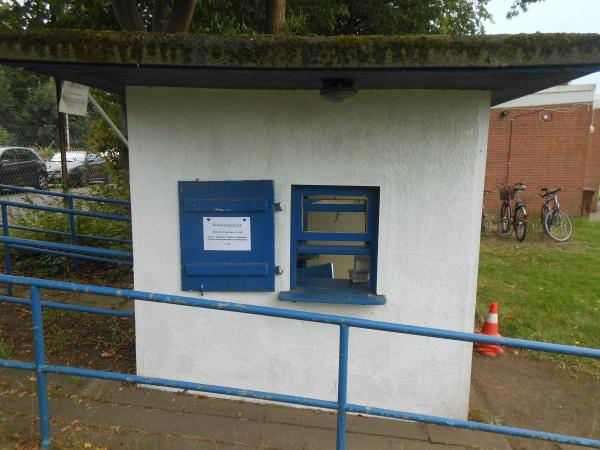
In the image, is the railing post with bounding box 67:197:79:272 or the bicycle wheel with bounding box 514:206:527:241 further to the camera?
the bicycle wheel with bounding box 514:206:527:241

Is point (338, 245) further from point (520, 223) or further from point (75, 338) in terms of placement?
point (520, 223)

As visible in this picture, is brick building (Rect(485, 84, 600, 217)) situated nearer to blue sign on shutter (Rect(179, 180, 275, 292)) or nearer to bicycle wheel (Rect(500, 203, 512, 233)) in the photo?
bicycle wheel (Rect(500, 203, 512, 233))

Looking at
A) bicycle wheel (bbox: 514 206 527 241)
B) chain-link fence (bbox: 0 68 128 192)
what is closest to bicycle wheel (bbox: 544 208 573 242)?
bicycle wheel (bbox: 514 206 527 241)

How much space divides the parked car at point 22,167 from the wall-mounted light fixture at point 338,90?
12093 mm

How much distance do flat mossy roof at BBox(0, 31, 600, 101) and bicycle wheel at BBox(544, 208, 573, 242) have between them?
8828mm

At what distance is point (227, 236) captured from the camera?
3400 millimetres

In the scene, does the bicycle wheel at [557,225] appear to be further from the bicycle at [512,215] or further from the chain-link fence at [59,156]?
the chain-link fence at [59,156]

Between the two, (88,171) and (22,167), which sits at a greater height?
(22,167)

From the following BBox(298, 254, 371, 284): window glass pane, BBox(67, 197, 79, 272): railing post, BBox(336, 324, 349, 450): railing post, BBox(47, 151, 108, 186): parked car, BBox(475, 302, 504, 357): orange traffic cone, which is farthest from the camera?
BBox(47, 151, 108, 186): parked car

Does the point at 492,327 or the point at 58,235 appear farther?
the point at 58,235

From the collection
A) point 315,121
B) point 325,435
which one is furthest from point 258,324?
point 315,121

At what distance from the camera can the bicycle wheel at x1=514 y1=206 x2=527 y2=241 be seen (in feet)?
33.1

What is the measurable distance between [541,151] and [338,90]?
11.6m

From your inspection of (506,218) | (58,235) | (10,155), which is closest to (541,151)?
(506,218)
